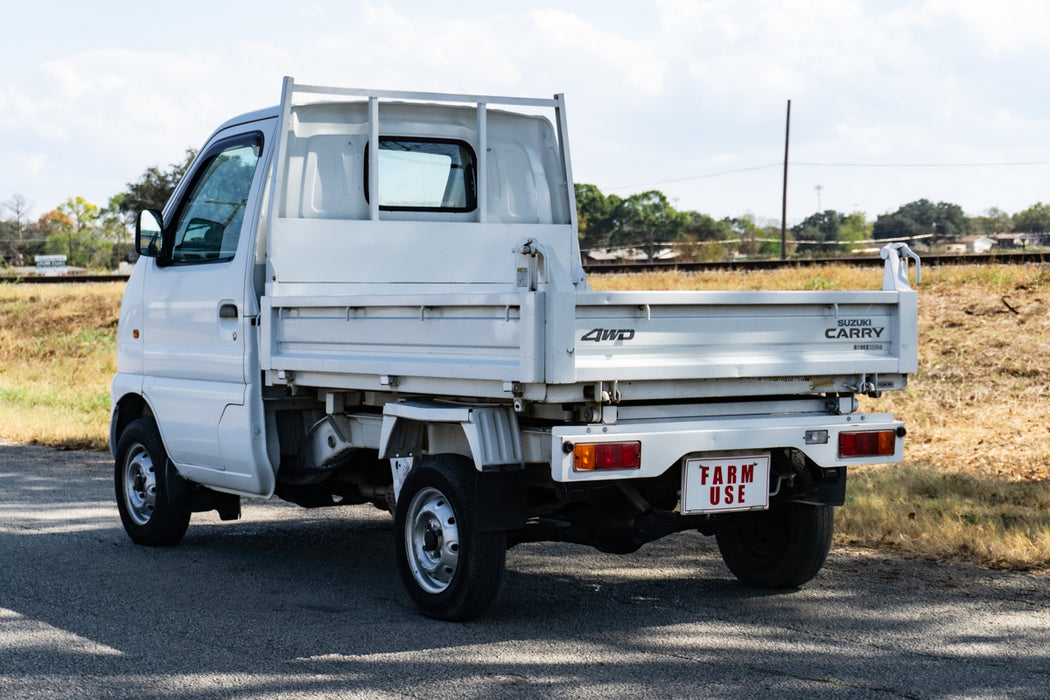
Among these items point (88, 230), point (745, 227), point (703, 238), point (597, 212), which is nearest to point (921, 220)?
point (745, 227)

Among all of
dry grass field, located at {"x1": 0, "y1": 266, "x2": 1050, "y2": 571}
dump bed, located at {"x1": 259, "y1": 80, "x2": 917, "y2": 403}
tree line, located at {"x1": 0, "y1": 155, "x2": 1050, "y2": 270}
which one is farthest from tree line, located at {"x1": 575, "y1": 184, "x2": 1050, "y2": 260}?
dump bed, located at {"x1": 259, "y1": 80, "x2": 917, "y2": 403}

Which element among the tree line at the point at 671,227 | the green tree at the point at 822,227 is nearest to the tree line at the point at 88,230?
the tree line at the point at 671,227

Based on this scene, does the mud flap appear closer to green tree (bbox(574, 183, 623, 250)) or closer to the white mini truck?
the white mini truck

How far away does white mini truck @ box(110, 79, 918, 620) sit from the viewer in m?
5.25

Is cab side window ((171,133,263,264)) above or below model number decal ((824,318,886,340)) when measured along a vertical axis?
above

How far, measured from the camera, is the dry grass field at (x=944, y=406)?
752 centimetres

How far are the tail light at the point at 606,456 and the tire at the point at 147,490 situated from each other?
3.38 metres

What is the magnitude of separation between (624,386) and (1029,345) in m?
11.3

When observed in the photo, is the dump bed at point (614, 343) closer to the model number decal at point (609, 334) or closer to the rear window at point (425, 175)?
the model number decal at point (609, 334)

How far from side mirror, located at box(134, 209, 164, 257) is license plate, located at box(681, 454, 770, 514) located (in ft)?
12.5

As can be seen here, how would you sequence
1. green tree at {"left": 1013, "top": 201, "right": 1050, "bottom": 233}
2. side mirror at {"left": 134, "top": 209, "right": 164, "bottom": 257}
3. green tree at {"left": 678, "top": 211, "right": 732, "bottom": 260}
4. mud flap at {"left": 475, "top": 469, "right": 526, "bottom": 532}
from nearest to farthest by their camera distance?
mud flap at {"left": 475, "top": 469, "right": 526, "bottom": 532}, side mirror at {"left": 134, "top": 209, "right": 164, "bottom": 257}, green tree at {"left": 678, "top": 211, "right": 732, "bottom": 260}, green tree at {"left": 1013, "top": 201, "right": 1050, "bottom": 233}

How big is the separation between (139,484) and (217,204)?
186 centimetres

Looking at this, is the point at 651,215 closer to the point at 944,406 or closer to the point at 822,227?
the point at 822,227

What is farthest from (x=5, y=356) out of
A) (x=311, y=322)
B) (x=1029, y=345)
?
(x=311, y=322)
